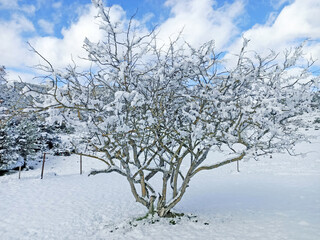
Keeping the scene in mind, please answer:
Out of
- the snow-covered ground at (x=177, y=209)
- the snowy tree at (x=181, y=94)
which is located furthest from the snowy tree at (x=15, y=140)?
the snowy tree at (x=181, y=94)

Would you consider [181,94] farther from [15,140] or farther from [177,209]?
[15,140]

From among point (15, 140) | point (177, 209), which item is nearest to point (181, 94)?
point (177, 209)

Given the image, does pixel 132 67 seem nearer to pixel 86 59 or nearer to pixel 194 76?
pixel 86 59

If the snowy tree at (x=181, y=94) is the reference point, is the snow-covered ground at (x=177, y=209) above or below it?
below

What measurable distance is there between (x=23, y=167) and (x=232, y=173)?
1742cm

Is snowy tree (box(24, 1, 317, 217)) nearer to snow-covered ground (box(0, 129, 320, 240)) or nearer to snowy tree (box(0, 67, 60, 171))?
snow-covered ground (box(0, 129, 320, 240))

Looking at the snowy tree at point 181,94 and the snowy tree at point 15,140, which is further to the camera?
the snowy tree at point 15,140

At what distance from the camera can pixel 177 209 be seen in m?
8.05

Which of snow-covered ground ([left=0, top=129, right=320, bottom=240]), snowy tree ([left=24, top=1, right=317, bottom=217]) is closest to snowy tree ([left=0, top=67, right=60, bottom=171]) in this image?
snow-covered ground ([left=0, top=129, right=320, bottom=240])

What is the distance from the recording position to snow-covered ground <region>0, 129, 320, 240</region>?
5629 millimetres

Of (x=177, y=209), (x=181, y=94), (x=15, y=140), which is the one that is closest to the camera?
(x=181, y=94)

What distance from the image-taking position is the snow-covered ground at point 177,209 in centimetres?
563

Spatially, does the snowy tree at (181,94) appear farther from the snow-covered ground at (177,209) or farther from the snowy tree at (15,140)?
the snowy tree at (15,140)

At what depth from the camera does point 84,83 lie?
5.32 metres
